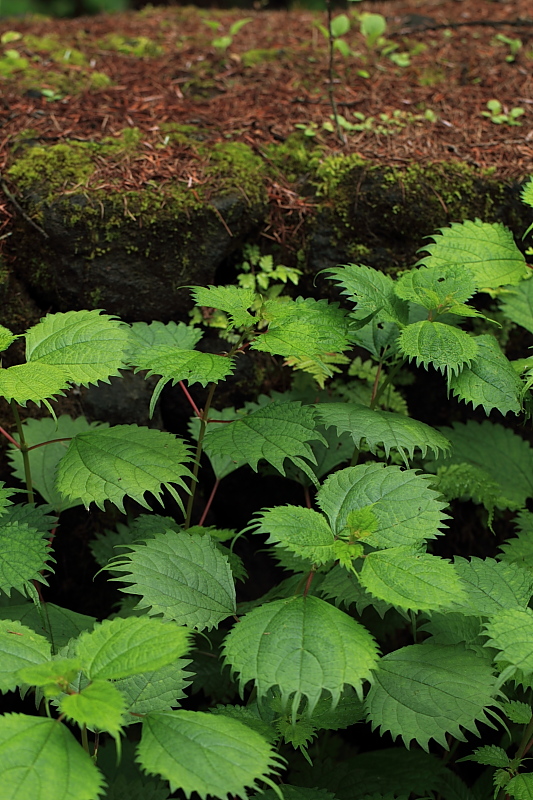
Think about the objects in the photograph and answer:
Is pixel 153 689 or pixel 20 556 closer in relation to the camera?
pixel 153 689

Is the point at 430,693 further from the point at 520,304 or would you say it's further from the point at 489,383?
the point at 520,304

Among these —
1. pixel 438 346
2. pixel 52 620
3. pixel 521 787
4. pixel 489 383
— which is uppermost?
pixel 438 346

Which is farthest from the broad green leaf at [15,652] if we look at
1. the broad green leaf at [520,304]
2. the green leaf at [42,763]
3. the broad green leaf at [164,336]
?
the broad green leaf at [520,304]

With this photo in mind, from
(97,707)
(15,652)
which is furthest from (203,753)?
(15,652)

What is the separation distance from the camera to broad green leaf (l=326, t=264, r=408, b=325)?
232 centimetres

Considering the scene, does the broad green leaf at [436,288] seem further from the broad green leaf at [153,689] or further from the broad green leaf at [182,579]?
the broad green leaf at [153,689]

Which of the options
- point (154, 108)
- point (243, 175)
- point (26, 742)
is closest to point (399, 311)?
point (243, 175)

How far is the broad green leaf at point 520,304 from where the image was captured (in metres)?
2.64

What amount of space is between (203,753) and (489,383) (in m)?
1.43

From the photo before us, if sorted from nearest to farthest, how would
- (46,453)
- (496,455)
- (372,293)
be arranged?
1. (372,293)
2. (46,453)
3. (496,455)

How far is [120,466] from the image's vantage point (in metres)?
2.08

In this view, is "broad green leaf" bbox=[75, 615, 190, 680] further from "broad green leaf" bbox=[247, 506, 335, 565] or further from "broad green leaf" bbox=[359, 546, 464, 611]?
"broad green leaf" bbox=[359, 546, 464, 611]

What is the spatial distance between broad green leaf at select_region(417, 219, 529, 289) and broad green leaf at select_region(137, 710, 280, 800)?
1.70 metres

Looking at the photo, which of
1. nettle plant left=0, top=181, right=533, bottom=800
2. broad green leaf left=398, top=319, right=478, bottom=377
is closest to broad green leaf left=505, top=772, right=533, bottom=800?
nettle plant left=0, top=181, right=533, bottom=800
